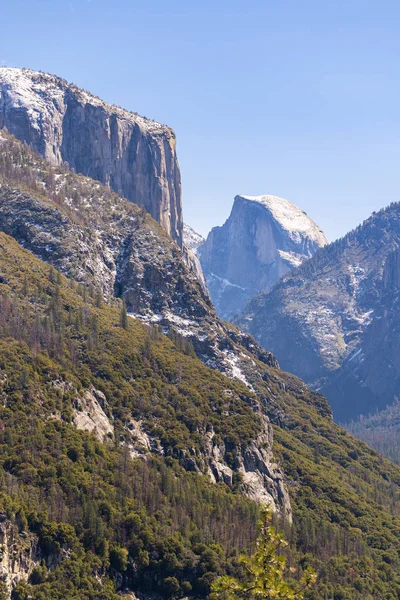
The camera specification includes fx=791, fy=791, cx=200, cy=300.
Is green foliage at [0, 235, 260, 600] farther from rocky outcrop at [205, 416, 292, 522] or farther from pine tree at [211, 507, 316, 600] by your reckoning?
pine tree at [211, 507, 316, 600]

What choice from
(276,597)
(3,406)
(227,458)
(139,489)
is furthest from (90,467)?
(276,597)

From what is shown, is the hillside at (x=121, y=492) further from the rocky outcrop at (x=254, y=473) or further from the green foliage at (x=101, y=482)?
the rocky outcrop at (x=254, y=473)

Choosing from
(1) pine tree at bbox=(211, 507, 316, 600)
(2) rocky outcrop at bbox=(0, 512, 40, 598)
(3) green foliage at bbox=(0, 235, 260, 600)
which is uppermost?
(3) green foliage at bbox=(0, 235, 260, 600)

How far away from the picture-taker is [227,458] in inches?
7411

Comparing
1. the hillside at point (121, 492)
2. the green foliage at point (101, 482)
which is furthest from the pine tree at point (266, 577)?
the hillside at point (121, 492)

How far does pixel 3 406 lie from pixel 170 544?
42.0 meters

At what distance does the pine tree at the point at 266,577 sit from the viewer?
1793 inches

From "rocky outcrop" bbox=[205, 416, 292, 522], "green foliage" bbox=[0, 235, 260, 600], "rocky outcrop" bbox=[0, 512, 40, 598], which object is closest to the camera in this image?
"rocky outcrop" bbox=[0, 512, 40, 598]

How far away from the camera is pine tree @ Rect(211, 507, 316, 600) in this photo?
45.5 meters

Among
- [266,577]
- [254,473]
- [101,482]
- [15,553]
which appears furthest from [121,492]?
[266,577]

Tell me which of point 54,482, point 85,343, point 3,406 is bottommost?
point 54,482

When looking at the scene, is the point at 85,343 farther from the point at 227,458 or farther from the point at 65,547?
the point at 65,547

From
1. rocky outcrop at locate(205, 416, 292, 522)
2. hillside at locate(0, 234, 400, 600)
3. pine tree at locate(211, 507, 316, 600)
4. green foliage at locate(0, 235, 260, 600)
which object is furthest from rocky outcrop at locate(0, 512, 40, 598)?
pine tree at locate(211, 507, 316, 600)

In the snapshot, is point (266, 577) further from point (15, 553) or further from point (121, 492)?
point (121, 492)
